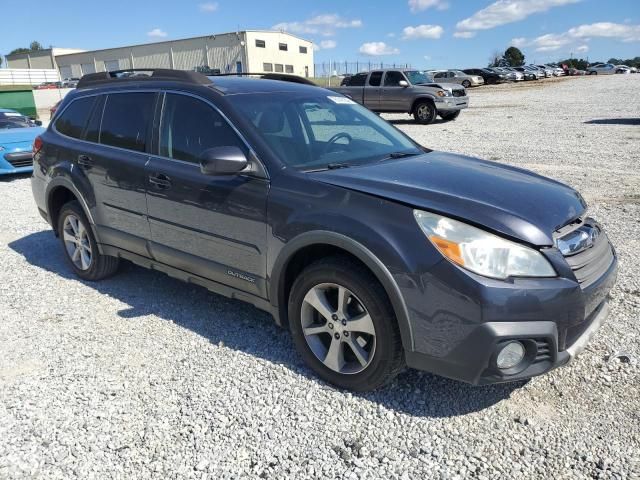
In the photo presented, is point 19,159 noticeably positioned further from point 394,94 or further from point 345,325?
point 394,94

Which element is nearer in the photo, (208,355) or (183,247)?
(208,355)

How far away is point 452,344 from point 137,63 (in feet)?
257

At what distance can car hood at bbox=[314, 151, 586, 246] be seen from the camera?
268cm

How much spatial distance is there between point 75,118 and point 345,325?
11.4 ft

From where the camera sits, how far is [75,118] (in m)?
4.96

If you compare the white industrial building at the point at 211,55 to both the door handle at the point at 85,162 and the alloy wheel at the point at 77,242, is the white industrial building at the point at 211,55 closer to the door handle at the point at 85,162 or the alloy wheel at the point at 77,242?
the alloy wheel at the point at 77,242

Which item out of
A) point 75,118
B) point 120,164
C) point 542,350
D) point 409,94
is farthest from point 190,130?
point 409,94

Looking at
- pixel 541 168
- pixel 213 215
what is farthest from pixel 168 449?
pixel 541 168

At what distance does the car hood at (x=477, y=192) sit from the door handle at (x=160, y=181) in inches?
49.5

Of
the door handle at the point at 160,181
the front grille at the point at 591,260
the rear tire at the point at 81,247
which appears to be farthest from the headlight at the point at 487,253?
the rear tire at the point at 81,247

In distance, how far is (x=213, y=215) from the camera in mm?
3566

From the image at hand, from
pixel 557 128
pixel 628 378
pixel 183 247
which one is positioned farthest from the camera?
pixel 557 128

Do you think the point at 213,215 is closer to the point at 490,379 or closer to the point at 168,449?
the point at 168,449

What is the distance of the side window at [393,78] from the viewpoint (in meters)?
18.9
